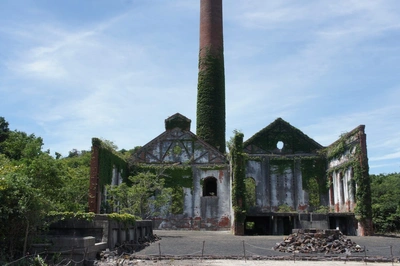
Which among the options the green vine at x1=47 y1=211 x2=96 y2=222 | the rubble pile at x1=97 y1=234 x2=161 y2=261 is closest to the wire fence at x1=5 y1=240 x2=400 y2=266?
the rubble pile at x1=97 y1=234 x2=161 y2=261

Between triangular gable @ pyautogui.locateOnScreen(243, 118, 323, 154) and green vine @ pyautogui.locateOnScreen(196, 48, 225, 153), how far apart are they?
14.4 feet

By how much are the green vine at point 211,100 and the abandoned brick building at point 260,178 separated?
0.51m

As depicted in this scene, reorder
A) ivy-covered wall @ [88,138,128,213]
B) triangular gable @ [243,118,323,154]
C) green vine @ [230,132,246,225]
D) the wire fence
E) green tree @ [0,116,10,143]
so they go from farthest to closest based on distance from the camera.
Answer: green tree @ [0,116,10,143], triangular gable @ [243,118,323,154], green vine @ [230,132,246,225], ivy-covered wall @ [88,138,128,213], the wire fence

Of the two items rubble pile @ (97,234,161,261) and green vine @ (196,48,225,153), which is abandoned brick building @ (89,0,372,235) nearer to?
green vine @ (196,48,225,153)

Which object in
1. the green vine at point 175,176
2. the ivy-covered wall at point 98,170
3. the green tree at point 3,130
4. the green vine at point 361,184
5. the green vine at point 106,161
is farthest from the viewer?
the green tree at point 3,130

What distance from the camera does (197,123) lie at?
4119 centimetres

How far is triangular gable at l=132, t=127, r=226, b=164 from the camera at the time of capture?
34344mm

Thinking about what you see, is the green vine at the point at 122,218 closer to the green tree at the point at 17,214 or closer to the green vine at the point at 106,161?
the green tree at the point at 17,214

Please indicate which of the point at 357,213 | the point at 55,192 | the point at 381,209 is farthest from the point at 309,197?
the point at 55,192

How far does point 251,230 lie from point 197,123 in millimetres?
11951

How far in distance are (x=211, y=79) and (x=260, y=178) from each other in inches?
434

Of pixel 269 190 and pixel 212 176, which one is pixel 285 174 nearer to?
pixel 269 190

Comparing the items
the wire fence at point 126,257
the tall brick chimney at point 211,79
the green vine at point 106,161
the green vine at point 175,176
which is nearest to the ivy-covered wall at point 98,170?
the green vine at point 106,161

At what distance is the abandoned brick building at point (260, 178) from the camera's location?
2839 cm
